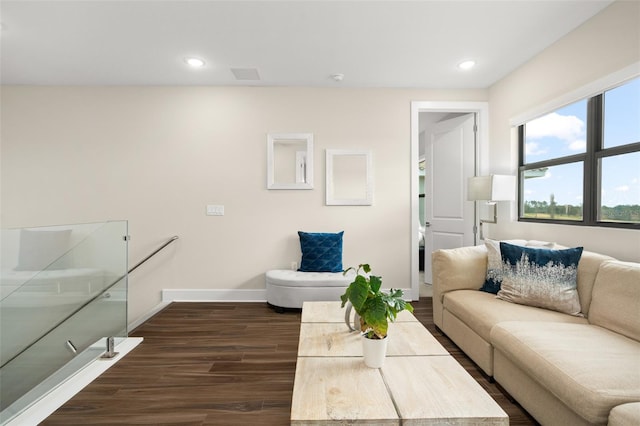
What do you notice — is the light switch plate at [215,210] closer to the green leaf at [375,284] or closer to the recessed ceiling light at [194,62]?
the recessed ceiling light at [194,62]

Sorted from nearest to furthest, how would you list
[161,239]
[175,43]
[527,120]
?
1. [175,43]
2. [527,120]
3. [161,239]

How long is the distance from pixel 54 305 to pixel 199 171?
2.08 m

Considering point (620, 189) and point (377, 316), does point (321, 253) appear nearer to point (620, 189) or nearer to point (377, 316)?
point (377, 316)

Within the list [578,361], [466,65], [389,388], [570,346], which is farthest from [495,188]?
[389,388]

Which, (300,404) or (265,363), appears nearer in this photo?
(300,404)

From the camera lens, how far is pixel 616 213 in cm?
236

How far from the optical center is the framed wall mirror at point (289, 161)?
12.6ft

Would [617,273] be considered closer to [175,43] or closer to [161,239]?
[175,43]

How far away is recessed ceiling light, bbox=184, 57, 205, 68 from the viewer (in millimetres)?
3145

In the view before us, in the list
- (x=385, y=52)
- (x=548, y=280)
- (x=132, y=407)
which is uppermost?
(x=385, y=52)

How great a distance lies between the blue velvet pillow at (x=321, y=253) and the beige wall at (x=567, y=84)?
1.94 metres

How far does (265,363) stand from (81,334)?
147 centimetres

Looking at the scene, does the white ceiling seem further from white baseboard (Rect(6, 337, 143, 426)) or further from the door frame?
white baseboard (Rect(6, 337, 143, 426))

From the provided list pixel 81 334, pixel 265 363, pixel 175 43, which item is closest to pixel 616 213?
pixel 265 363
